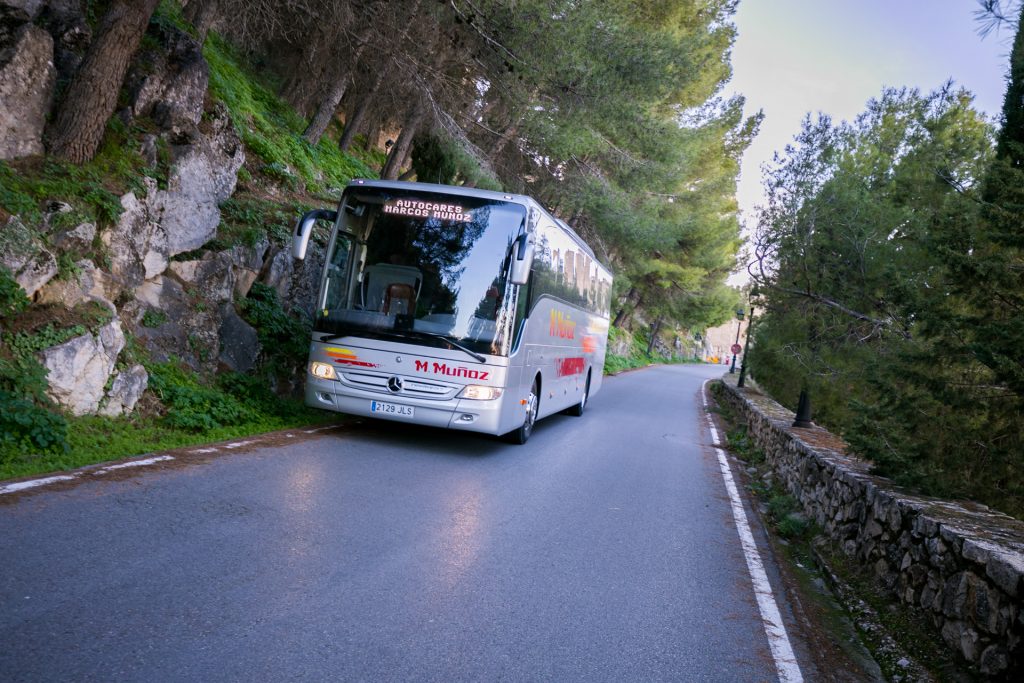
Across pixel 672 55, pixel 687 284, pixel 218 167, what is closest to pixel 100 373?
pixel 218 167

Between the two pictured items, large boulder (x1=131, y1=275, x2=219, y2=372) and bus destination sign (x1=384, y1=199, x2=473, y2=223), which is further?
bus destination sign (x1=384, y1=199, x2=473, y2=223)

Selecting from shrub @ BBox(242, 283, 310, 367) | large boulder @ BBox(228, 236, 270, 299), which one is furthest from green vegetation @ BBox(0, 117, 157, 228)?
shrub @ BBox(242, 283, 310, 367)

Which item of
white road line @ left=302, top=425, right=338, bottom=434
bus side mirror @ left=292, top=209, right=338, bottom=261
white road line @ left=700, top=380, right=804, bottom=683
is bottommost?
white road line @ left=700, top=380, right=804, bottom=683

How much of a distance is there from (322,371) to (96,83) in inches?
181

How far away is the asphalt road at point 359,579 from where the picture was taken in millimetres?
3641

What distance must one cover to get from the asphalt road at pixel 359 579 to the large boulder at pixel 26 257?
2427 millimetres

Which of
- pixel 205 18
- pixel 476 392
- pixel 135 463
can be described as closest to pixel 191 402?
pixel 135 463

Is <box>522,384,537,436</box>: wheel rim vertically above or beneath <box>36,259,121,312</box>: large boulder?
beneath

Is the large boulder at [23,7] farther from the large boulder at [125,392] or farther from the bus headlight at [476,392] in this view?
the bus headlight at [476,392]

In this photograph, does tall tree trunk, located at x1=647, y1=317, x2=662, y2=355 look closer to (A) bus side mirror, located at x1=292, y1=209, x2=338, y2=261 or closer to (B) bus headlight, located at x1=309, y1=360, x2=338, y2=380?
(B) bus headlight, located at x1=309, y1=360, x2=338, y2=380

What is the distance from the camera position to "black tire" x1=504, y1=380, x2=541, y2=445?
37.1 feet

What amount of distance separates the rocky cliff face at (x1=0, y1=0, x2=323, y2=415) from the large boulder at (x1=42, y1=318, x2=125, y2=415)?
11 mm

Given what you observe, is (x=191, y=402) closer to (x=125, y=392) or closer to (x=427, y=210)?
(x=125, y=392)

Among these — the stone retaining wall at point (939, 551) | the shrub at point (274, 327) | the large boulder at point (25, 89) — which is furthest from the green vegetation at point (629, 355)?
the large boulder at point (25, 89)
